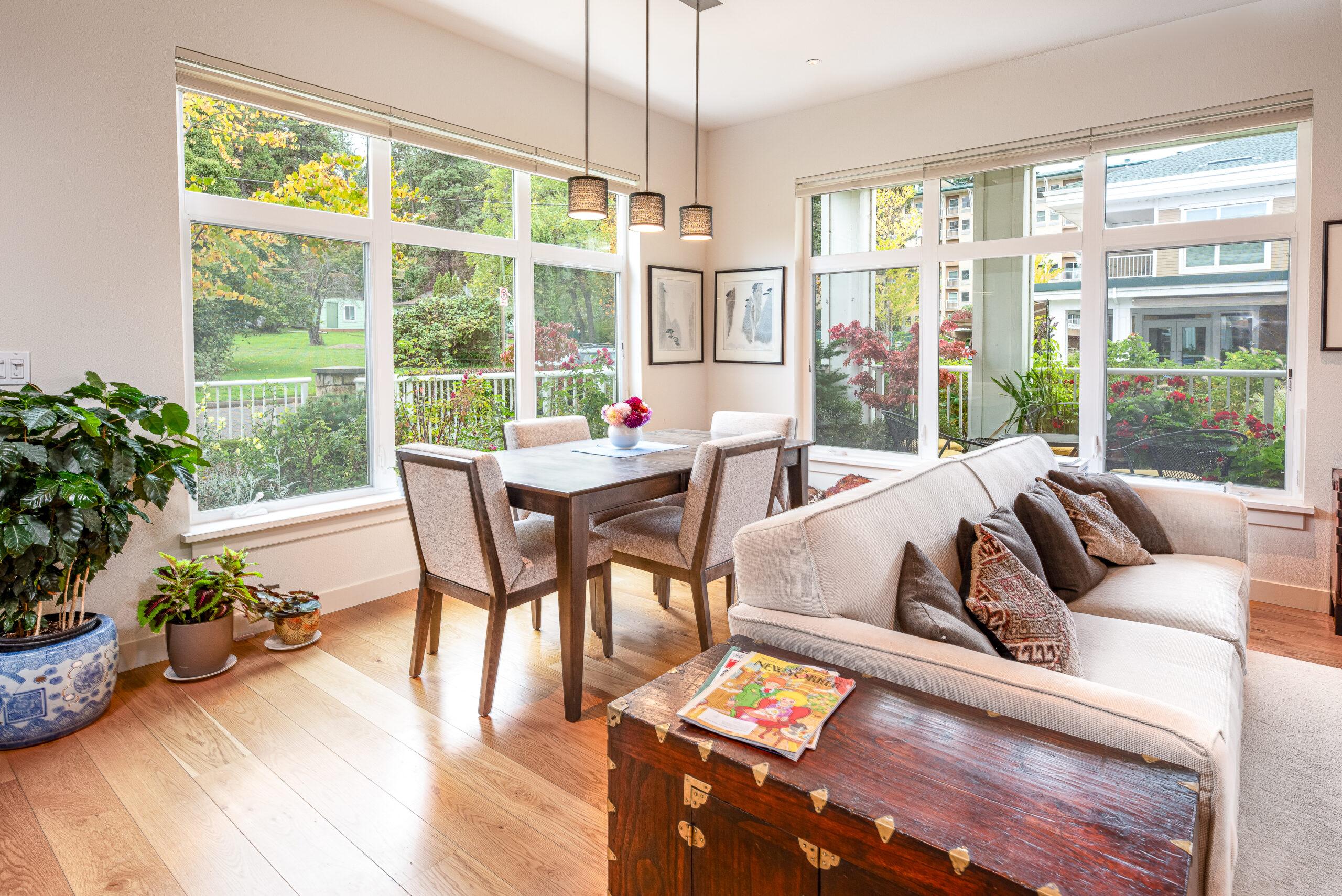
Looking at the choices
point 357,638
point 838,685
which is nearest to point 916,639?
point 838,685

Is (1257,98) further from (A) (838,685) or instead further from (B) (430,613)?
(B) (430,613)

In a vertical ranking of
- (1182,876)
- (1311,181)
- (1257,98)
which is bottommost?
(1182,876)

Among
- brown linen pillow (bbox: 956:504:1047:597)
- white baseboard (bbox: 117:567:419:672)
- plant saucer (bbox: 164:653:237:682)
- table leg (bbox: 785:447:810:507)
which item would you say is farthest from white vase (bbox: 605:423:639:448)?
plant saucer (bbox: 164:653:237:682)

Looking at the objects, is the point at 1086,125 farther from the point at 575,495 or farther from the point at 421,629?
the point at 421,629

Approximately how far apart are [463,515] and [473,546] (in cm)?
11

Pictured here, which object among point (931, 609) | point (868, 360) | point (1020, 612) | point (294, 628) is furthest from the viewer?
point (868, 360)

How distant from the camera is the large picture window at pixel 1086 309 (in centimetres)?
370

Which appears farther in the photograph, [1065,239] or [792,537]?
[1065,239]

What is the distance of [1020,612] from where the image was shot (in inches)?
71.4

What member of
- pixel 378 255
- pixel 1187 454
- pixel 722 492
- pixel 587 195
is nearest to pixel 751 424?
pixel 722 492

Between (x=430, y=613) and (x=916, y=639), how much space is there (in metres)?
1.95

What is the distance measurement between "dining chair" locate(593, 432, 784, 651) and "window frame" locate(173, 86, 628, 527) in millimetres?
1390

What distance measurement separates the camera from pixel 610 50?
404cm

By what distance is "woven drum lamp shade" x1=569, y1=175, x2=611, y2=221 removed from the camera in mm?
3006
